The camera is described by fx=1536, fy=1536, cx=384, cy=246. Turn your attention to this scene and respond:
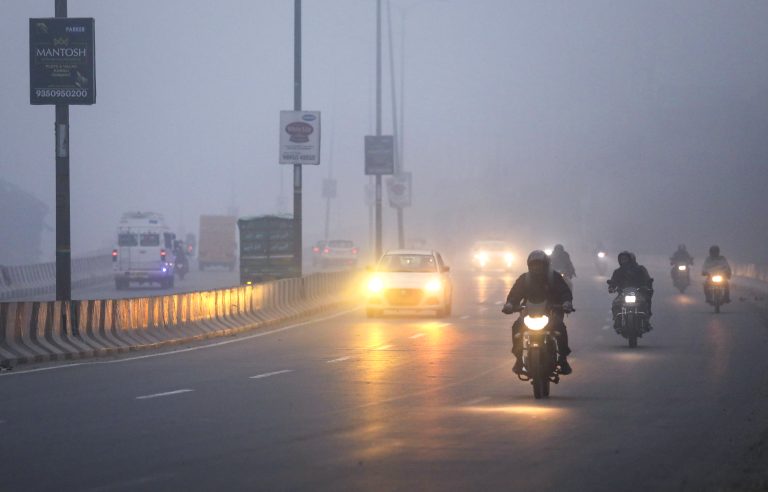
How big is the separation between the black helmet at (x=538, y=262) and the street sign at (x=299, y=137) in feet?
82.7

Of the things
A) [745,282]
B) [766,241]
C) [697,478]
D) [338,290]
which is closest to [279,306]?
[338,290]

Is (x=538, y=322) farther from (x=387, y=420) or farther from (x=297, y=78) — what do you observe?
(x=297, y=78)

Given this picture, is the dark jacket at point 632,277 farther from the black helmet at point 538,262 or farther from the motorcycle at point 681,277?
the motorcycle at point 681,277

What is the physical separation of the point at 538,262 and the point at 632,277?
9.53 metres

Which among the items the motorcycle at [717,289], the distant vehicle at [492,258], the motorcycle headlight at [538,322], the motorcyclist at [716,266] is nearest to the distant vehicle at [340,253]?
the distant vehicle at [492,258]

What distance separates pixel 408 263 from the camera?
40188 mm

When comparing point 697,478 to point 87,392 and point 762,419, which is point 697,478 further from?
point 87,392

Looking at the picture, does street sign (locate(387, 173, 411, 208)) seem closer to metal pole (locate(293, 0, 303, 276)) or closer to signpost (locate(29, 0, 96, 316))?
metal pole (locate(293, 0, 303, 276))

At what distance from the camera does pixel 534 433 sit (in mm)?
13719

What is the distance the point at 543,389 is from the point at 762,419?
10.2 feet

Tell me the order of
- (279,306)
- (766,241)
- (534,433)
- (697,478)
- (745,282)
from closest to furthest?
(697,478) < (534,433) < (279,306) < (745,282) < (766,241)

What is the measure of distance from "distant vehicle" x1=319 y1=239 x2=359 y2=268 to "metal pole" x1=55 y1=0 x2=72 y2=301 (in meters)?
69.7

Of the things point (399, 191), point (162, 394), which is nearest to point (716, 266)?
point (162, 394)

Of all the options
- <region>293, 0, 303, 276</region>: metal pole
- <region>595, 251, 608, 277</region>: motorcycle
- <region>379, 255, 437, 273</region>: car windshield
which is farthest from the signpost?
<region>595, 251, 608, 277</region>: motorcycle
